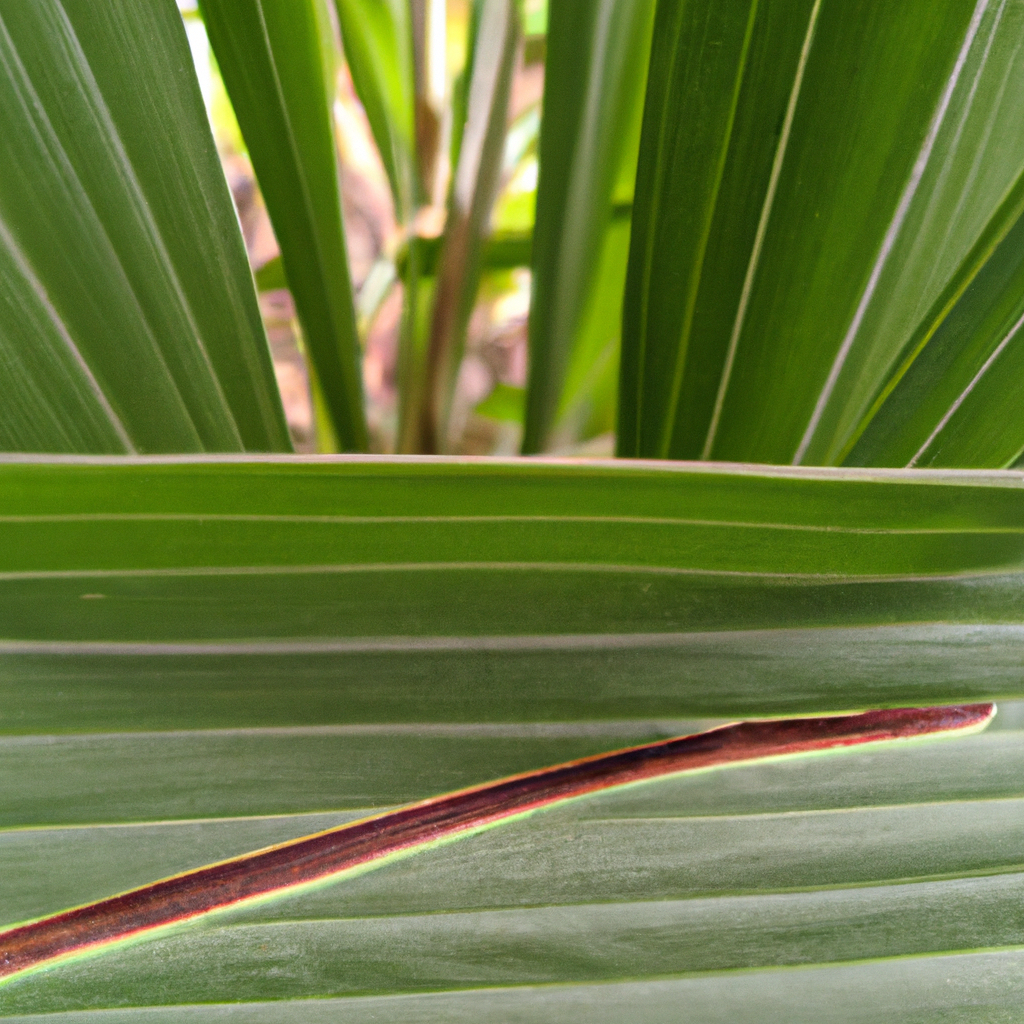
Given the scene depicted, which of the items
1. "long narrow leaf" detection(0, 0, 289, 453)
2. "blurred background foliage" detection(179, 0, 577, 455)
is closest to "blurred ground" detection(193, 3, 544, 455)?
"blurred background foliage" detection(179, 0, 577, 455)

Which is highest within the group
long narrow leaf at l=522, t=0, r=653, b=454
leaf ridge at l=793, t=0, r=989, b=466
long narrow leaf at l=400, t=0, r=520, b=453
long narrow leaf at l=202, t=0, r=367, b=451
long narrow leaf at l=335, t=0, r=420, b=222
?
long narrow leaf at l=335, t=0, r=420, b=222

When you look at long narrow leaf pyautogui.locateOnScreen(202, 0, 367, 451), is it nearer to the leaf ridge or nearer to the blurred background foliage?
the blurred background foliage

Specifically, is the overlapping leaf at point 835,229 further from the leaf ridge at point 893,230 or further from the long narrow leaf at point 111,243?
the long narrow leaf at point 111,243

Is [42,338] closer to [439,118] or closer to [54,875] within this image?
[54,875]

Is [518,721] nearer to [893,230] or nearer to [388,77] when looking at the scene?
[893,230]

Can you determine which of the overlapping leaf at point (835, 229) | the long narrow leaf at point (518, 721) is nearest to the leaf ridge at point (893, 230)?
the overlapping leaf at point (835, 229)

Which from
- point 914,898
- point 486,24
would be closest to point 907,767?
point 914,898

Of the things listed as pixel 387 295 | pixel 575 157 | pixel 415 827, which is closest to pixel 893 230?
pixel 575 157
